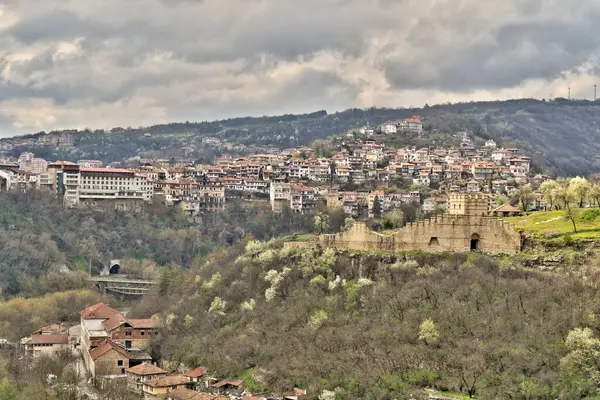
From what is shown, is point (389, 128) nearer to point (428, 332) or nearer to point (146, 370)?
point (146, 370)

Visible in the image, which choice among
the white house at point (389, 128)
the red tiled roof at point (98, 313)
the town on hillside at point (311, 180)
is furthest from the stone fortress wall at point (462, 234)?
the white house at point (389, 128)

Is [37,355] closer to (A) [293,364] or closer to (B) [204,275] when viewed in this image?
(B) [204,275]

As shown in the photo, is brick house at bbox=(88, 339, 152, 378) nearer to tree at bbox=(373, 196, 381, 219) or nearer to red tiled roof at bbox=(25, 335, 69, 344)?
red tiled roof at bbox=(25, 335, 69, 344)

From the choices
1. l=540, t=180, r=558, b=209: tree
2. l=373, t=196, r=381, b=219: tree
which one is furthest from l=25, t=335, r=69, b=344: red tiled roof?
l=373, t=196, r=381, b=219: tree

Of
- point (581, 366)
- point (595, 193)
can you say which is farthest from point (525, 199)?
point (581, 366)

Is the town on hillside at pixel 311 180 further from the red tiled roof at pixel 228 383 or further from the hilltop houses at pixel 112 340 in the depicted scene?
the red tiled roof at pixel 228 383

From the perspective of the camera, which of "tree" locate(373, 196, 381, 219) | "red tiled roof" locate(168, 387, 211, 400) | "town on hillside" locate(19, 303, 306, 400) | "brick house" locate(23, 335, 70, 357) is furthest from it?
"tree" locate(373, 196, 381, 219)

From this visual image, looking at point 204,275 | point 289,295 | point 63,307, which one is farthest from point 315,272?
point 63,307
